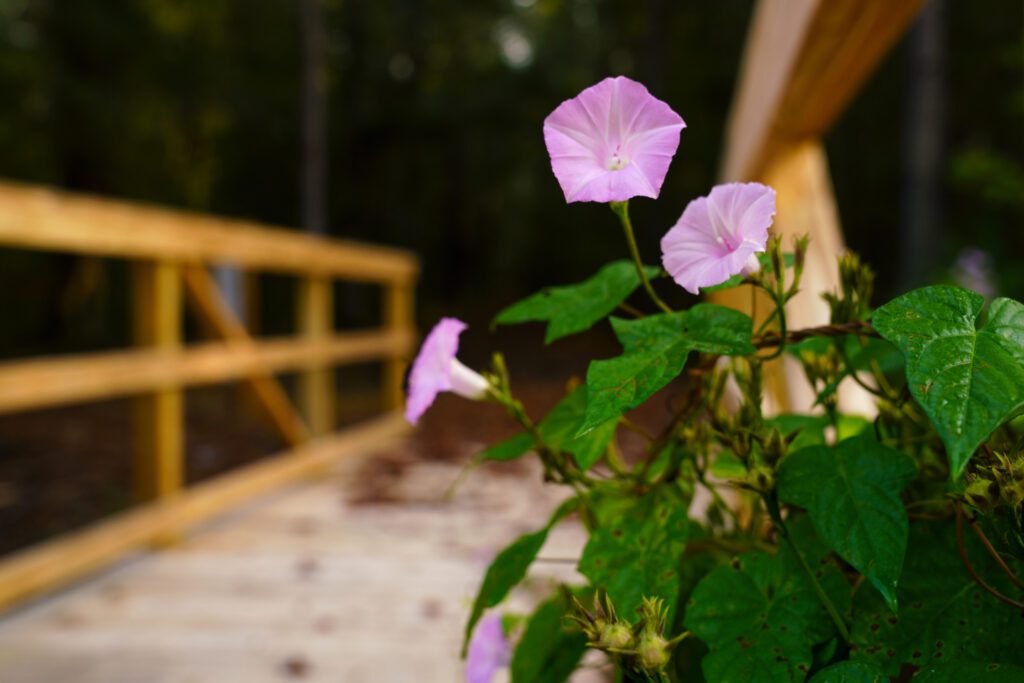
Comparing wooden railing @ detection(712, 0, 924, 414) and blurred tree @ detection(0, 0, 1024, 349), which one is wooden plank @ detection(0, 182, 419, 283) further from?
blurred tree @ detection(0, 0, 1024, 349)

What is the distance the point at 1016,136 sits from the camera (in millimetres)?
13969

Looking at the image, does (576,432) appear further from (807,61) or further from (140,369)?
(140,369)

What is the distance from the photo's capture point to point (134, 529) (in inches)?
113

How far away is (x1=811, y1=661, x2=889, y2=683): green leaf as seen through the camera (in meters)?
0.41

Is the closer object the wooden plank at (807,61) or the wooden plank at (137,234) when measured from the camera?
the wooden plank at (807,61)

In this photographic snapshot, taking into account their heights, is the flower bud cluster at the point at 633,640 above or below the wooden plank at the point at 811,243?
below

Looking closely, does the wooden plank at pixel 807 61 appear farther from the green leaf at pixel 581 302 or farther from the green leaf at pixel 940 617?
the green leaf at pixel 940 617

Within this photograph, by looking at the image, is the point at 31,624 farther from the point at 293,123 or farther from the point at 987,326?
the point at 293,123

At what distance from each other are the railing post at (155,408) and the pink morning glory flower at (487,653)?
255 centimetres

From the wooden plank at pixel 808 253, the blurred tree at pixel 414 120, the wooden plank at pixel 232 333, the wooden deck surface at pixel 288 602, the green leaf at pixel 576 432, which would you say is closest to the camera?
the green leaf at pixel 576 432

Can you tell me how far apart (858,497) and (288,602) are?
237 centimetres

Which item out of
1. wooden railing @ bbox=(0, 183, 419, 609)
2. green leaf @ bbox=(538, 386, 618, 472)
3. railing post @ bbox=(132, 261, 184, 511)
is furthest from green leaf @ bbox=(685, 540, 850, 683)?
railing post @ bbox=(132, 261, 184, 511)

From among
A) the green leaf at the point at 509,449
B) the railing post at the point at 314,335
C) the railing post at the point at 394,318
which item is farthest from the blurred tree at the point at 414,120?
the green leaf at the point at 509,449

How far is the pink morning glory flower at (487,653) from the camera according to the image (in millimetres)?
705
